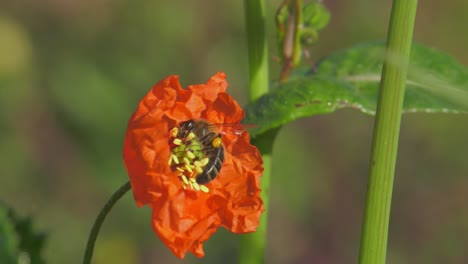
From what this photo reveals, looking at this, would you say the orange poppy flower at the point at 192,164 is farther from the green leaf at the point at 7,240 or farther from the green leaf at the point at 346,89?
the green leaf at the point at 7,240

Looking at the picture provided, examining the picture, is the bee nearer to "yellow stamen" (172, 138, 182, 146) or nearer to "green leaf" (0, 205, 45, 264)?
"yellow stamen" (172, 138, 182, 146)

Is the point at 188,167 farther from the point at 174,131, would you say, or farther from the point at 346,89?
the point at 346,89

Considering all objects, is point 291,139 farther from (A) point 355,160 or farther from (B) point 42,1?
(B) point 42,1

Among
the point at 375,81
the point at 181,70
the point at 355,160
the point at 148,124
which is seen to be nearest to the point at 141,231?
the point at 181,70

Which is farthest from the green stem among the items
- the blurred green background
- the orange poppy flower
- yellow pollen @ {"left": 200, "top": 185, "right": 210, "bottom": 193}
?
the blurred green background

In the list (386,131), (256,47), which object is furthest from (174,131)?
(386,131)
